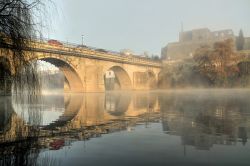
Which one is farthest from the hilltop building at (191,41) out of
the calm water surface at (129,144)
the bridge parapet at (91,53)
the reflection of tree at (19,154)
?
the reflection of tree at (19,154)

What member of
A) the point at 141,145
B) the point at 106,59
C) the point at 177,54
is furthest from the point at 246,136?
the point at 177,54

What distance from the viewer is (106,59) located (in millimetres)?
70875

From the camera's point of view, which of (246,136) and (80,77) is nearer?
(246,136)

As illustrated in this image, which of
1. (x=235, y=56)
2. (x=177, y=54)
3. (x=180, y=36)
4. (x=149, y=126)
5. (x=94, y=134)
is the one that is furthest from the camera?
(x=180, y=36)

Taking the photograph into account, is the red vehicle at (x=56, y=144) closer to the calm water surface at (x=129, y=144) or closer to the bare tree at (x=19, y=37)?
the calm water surface at (x=129, y=144)

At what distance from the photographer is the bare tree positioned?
413 inches

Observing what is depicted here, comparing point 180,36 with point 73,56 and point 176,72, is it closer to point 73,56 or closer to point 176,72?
point 176,72

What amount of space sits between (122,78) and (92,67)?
23.6 meters

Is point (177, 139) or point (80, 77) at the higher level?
point (80, 77)

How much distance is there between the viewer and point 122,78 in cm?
8825

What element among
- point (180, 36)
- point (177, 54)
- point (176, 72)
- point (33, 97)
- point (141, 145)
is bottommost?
point (141, 145)

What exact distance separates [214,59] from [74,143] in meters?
68.0

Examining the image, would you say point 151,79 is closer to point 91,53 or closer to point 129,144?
point 91,53

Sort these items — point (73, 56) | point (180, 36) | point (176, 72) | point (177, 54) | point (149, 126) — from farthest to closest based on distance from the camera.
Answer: point (180, 36)
point (177, 54)
point (176, 72)
point (73, 56)
point (149, 126)
